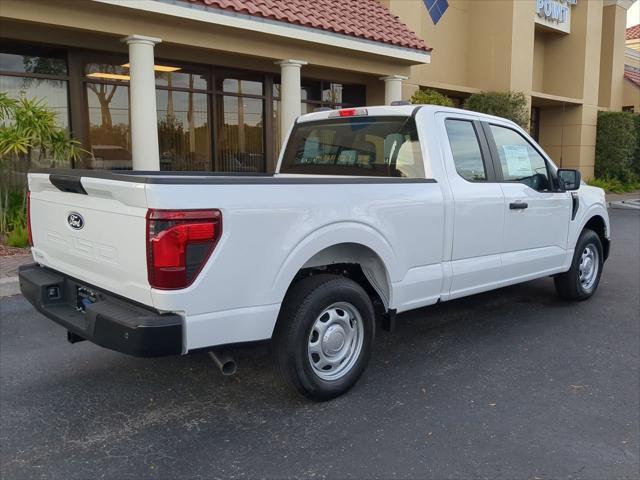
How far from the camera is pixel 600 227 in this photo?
6.52 metres

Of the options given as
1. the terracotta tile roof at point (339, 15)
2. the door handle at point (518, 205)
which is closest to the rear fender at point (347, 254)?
the door handle at point (518, 205)

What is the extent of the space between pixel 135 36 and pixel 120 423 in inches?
276

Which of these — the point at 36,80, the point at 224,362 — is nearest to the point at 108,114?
the point at 36,80

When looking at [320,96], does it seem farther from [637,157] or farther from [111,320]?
A: [637,157]

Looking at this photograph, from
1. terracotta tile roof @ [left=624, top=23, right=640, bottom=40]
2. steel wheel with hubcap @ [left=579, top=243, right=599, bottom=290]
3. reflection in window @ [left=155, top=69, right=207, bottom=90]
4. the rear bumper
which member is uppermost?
terracotta tile roof @ [left=624, top=23, right=640, bottom=40]

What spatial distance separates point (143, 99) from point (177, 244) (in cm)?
697

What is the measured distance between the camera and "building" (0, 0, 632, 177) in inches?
363

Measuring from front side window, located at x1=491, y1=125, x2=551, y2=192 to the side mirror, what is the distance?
15cm

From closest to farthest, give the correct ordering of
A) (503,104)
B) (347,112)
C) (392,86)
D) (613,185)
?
(347,112) → (392,86) → (503,104) → (613,185)

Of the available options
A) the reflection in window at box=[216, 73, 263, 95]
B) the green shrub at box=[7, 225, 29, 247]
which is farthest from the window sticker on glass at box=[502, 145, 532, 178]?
the reflection in window at box=[216, 73, 263, 95]

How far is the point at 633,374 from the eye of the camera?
438 centimetres

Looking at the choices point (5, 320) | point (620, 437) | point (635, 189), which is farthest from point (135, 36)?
point (635, 189)

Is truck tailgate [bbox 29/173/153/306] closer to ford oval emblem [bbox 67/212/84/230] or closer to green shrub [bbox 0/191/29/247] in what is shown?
ford oval emblem [bbox 67/212/84/230]

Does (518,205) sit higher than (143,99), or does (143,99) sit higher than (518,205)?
(143,99)
